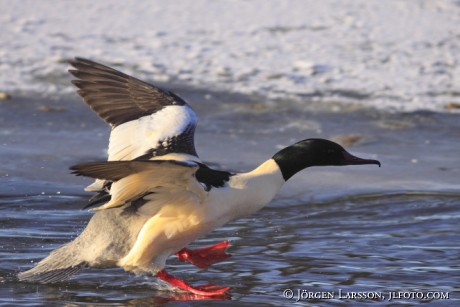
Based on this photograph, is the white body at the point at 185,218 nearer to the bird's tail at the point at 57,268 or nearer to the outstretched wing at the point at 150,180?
the outstretched wing at the point at 150,180

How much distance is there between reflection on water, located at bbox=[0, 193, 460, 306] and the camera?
16.1ft

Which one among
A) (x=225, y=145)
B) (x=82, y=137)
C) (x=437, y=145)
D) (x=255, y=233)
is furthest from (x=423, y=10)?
(x=255, y=233)

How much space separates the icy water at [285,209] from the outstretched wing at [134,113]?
0.85 meters

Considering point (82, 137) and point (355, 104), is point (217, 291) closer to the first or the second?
point (82, 137)

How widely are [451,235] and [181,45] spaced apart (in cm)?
536

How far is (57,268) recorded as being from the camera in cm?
511

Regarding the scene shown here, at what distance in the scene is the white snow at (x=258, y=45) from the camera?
9.29 m

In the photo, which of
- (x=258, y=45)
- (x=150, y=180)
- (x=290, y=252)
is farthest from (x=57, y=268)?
(x=258, y=45)

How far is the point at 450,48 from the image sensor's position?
10.3 metres

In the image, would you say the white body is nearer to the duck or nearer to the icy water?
the duck

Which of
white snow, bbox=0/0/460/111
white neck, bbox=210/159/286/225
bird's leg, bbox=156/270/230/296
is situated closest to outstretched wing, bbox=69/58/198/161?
white neck, bbox=210/159/286/225

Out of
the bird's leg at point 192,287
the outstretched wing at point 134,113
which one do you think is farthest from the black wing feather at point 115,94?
the bird's leg at point 192,287

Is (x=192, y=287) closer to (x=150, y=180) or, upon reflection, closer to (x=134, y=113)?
(x=150, y=180)

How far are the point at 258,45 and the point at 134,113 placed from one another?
4.97 m
